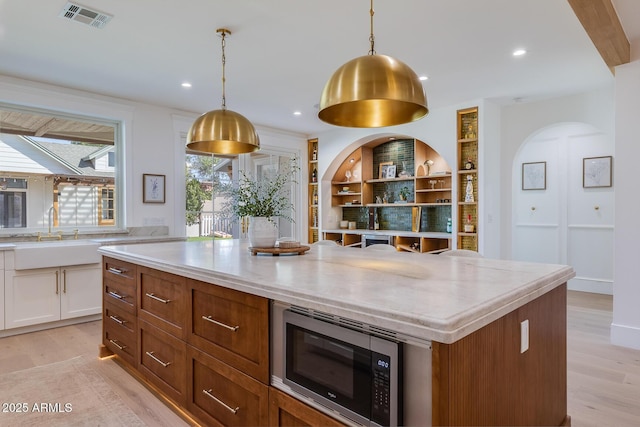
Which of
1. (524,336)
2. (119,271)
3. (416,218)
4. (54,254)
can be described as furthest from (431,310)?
(416,218)

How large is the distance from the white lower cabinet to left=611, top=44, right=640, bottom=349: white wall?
513cm

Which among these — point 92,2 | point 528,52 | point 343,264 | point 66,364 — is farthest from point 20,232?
point 528,52

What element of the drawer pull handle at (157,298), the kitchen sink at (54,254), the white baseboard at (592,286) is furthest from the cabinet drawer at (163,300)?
the white baseboard at (592,286)

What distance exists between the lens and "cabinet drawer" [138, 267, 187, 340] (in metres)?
2.08

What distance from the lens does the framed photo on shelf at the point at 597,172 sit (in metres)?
5.10

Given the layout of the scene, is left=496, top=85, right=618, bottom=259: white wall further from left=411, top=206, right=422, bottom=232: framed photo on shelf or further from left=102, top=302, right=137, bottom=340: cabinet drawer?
left=102, top=302, right=137, bottom=340: cabinet drawer

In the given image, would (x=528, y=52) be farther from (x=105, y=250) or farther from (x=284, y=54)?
(x=105, y=250)

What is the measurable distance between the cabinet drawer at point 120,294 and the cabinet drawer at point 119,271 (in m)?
0.03

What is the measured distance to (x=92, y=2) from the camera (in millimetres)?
2557

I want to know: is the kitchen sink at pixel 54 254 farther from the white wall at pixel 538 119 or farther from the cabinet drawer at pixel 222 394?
the white wall at pixel 538 119

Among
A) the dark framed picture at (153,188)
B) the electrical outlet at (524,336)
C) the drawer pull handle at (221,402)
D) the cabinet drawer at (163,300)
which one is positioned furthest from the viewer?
the dark framed picture at (153,188)

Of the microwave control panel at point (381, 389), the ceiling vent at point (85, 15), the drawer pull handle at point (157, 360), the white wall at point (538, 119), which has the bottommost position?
the drawer pull handle at point (157, 360)

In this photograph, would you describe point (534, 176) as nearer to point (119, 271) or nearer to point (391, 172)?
point (391, 172)

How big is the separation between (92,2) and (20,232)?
2.86 meters
